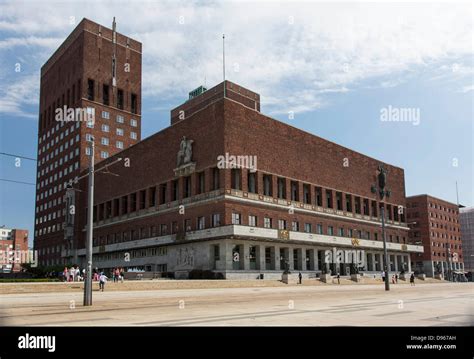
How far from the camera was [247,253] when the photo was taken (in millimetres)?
63562

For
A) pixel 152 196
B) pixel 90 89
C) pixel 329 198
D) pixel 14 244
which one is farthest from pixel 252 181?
pixel 14 244

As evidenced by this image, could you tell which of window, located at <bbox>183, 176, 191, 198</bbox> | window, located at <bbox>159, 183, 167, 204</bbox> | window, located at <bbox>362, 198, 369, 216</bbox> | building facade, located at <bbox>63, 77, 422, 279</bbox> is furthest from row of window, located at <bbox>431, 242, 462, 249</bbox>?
window, located at <bbox>183, 176, 191, 198</bbox>

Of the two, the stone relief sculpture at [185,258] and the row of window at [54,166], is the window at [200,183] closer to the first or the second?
the stone relief sculpture at [185,258]

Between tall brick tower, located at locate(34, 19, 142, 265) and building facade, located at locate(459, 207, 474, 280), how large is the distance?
10702 centimetres

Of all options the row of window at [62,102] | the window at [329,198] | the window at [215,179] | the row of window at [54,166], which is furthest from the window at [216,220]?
the row of window at [62,102]

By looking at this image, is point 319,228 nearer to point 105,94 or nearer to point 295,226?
point 295,226

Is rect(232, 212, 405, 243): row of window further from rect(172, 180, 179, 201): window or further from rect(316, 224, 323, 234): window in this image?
rect(172, 180, 179, 201): window

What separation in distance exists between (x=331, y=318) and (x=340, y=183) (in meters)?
70.9

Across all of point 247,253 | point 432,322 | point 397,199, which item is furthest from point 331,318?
point 397,199

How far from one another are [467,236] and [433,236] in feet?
92.6

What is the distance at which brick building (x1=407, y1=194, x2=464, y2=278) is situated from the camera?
429 feet

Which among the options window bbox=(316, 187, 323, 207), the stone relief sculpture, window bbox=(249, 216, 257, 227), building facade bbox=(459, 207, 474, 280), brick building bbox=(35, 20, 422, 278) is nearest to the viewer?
brick building bbox=(35, 20, 422, 278)
